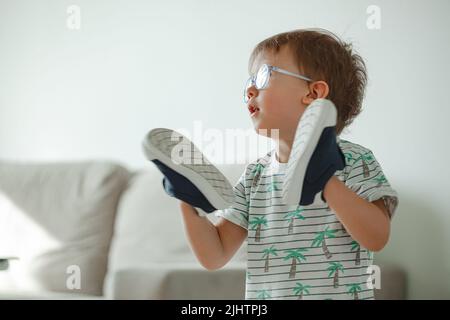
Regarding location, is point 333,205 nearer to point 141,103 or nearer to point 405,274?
point 405,274

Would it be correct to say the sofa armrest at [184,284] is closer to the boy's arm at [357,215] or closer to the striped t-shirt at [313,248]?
the striped t-shirt at [313,248]

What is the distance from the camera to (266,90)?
1050 mm

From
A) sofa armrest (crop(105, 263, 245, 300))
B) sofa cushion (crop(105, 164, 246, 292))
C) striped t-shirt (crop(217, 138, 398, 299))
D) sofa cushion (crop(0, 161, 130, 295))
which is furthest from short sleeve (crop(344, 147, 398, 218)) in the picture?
sofa cushion (crop(0, 161, 130, 295))

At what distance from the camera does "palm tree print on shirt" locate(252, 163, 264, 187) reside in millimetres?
1091

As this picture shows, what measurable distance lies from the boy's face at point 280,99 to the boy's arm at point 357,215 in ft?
0.52

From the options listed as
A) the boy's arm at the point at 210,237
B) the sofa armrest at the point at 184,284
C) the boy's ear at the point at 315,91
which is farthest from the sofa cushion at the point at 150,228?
the boy's ear at the point at 315,91

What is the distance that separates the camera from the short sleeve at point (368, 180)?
0.97 m

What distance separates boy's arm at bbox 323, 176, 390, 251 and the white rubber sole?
5 centimetres

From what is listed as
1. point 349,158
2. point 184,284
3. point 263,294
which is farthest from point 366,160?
point 184,284

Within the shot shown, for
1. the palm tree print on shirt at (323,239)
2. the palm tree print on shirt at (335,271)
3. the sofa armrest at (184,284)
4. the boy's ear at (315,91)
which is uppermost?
the boy's ear at (315,91)

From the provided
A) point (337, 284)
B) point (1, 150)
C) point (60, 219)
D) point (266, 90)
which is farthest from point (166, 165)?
point (1, 150)
